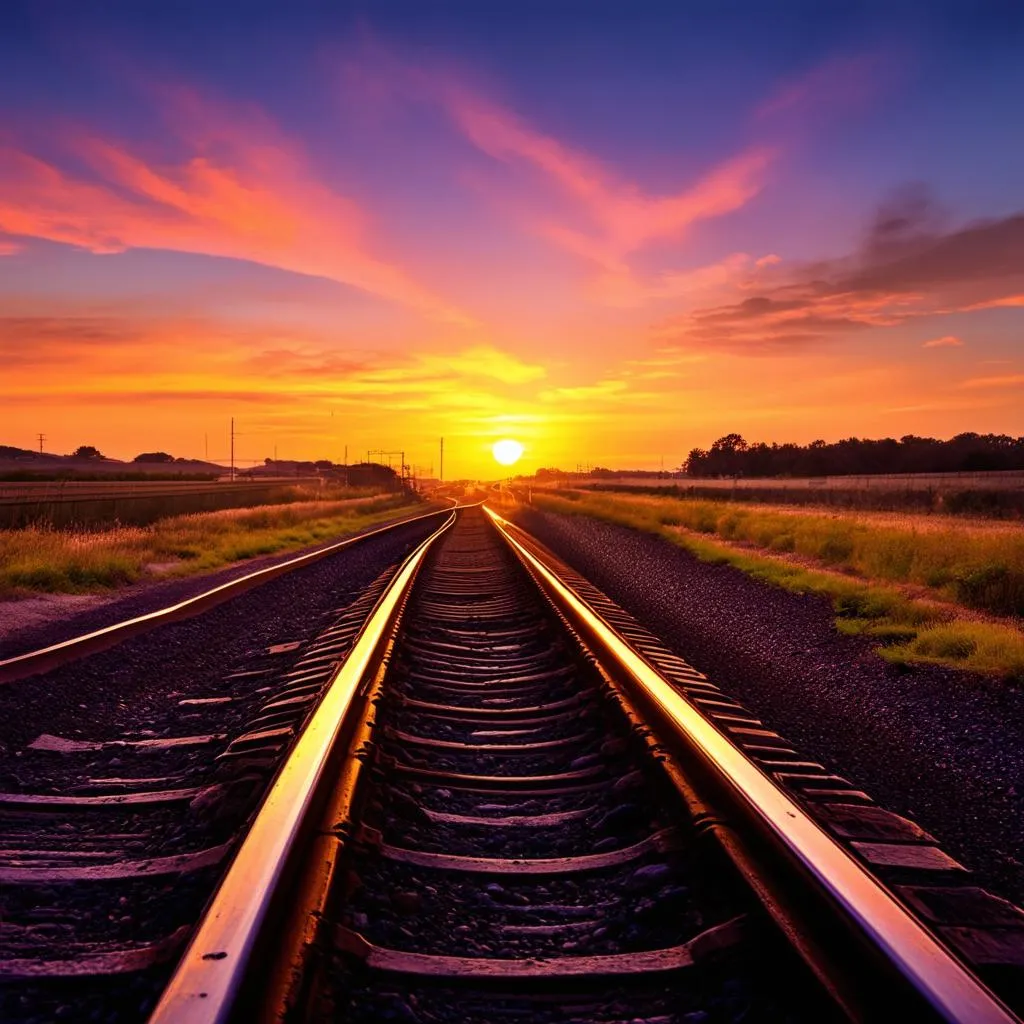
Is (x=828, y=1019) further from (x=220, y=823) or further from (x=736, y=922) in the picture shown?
(x=220, y=823)

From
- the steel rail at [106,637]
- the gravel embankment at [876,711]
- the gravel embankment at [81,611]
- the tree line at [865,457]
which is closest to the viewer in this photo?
the gravel embankment at [876,711]

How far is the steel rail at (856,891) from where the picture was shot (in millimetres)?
2111

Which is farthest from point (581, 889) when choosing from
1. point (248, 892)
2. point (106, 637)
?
point (106, 637)

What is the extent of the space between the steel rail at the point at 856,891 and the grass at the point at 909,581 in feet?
14.8

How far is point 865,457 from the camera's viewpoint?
117 m

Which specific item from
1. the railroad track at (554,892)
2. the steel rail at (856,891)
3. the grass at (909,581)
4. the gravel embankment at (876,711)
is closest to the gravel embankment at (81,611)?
the railroad track at (554,892)

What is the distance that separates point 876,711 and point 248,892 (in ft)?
17.6

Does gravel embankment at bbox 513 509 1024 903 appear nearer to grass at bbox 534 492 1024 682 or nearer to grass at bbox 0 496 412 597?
grass at bbox 534 492 1024 682

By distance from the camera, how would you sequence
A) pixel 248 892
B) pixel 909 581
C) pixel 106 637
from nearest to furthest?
pixel 248 892 < pixel 106 637 < pixel 909 581

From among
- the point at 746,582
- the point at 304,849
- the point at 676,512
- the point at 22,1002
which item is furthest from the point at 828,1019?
the point at 676,512

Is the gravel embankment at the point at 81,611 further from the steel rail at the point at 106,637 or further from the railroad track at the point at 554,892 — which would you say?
the railroad track at the point at 554,892

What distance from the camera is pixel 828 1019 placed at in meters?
2.17

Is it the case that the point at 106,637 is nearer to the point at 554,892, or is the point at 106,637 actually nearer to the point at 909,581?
the point at 554,892

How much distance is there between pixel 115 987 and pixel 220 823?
4.27ft
